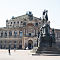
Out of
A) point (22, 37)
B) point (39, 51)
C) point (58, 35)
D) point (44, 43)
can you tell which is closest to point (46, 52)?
point (39, 51)

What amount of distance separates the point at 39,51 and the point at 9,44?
51.6m

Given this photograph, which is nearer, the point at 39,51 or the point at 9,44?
the point at 39,51

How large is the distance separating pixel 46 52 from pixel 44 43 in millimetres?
3318

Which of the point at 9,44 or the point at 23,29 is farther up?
the point at 23,29

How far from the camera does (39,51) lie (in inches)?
1193

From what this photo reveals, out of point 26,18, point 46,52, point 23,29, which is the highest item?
point 26,18

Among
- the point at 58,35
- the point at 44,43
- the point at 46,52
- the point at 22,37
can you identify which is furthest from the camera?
the point at 58,35

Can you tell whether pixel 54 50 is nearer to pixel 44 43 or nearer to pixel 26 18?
pixel 44 43

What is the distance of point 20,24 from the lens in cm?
8906

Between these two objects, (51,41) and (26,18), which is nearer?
(51,41)

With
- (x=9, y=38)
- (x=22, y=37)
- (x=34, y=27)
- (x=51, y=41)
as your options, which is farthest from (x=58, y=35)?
(x=51, y=41)

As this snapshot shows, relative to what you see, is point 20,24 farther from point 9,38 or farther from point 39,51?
point 39,51

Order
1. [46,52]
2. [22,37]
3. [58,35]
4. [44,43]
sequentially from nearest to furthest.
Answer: [46,52] → [44,43] → [22,37] → [58,35]

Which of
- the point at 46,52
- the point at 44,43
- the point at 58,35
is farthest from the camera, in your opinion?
the point at 58,35
